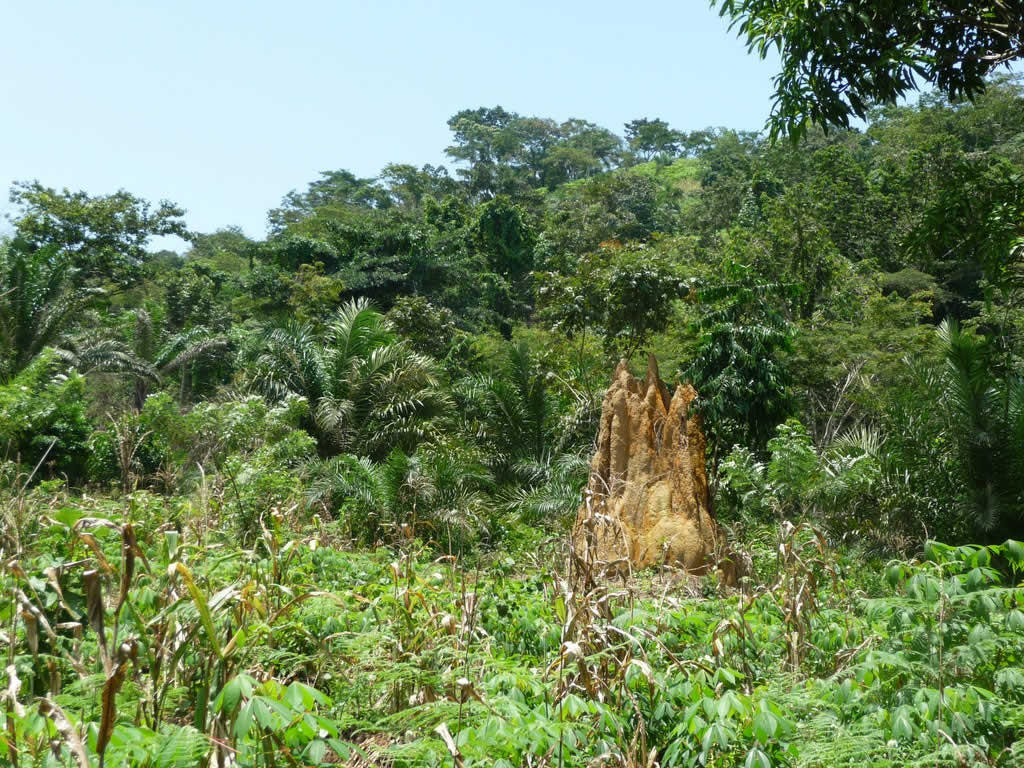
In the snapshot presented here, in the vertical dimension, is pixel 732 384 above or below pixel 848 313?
below

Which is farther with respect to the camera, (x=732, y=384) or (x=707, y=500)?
(x=732, y=384)

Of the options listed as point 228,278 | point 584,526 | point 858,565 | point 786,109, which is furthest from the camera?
point 228,278

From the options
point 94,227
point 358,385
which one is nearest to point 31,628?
point 358,385

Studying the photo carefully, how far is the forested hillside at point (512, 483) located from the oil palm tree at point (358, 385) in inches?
2.4

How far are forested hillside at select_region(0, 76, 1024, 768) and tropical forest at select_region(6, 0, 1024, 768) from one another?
0.11 feet

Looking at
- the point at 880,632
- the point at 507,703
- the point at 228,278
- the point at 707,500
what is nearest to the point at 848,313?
the point at 707,500

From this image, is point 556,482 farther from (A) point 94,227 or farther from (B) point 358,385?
(A) point 94,227

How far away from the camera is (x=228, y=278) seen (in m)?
33.7

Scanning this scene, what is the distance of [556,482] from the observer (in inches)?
517

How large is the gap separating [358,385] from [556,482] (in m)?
4.50

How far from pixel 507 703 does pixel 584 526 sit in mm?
929

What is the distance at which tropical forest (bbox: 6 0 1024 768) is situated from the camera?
2.48m

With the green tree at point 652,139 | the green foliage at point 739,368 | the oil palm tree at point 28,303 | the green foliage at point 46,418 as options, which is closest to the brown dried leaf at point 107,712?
the green foliage at point 739,368

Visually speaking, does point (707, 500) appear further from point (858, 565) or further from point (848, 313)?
point (848, 313)
